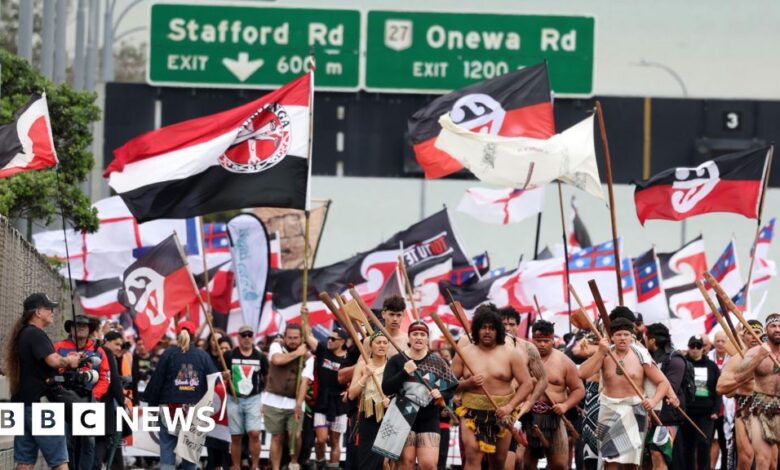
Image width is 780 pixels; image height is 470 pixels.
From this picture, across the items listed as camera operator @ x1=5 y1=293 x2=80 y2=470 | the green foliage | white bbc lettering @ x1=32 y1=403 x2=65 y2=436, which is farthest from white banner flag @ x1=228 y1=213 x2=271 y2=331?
camera operator @ x1=5 y1=293 x2=80 y2=470

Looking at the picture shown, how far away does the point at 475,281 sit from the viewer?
32469mm

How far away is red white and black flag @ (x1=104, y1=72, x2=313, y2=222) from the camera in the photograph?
2189cm

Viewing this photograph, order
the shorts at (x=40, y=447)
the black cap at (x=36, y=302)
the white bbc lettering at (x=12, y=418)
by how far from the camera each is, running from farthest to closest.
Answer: the shorts at (x=40, y=447), the white bbc lettering at (x=12, y=418), the black cap at (x=36, y=302)

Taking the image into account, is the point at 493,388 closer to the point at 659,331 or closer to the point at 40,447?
the point at 659,331

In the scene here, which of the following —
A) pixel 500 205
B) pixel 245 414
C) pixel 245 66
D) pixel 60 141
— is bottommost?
pixel 245 414

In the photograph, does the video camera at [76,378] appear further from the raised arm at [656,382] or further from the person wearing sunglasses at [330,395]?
the person wearing sunglasses at [330,395]

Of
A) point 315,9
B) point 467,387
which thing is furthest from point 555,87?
point 467,387

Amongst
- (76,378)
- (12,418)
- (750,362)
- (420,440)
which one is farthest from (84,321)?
(750,362)

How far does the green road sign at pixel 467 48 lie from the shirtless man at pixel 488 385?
19.0 meters

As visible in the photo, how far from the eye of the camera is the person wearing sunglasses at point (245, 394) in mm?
24172

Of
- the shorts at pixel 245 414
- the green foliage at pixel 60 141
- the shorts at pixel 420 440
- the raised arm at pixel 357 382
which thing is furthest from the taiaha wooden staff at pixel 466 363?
the green foliage at pixel 60 141

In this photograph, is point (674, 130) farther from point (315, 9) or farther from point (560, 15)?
point (315, 9)

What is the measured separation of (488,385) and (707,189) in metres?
6.94

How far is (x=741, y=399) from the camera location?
19.5m
